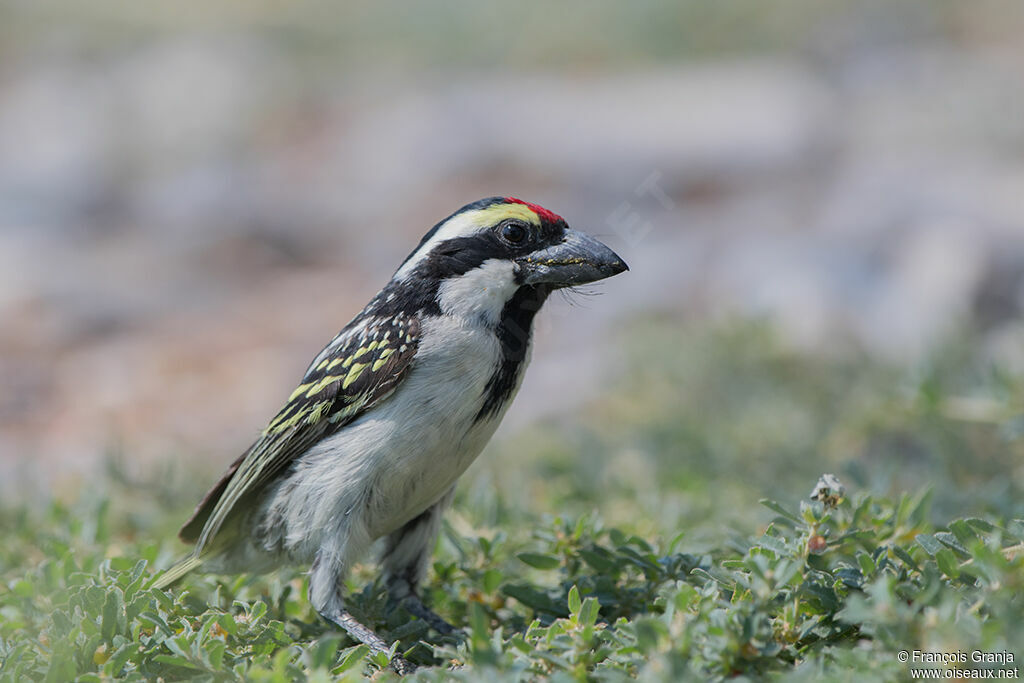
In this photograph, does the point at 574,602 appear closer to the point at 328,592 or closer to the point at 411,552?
the point at 328,592

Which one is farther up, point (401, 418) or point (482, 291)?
point (482, 291)

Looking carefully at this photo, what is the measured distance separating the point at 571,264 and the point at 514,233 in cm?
23

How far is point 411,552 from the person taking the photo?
3.91 metres

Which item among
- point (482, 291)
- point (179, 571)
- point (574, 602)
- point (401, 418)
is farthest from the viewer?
point (179, 571)

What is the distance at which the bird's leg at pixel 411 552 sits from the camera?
388cm

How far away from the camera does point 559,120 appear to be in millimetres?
11914

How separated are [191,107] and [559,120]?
468 cm

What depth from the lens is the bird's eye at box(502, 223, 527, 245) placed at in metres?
3.76

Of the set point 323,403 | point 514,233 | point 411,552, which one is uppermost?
point 514,233

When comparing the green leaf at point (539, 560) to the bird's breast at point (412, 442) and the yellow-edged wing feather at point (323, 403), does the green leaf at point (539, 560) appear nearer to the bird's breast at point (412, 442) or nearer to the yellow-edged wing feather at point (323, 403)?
the bird's breast at point (412, 442)

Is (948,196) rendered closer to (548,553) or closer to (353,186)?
(353,186)

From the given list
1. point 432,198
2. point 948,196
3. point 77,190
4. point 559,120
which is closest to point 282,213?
point 432,198

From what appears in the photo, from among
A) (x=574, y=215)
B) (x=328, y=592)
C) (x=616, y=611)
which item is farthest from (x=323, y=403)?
(x=574, y=215)

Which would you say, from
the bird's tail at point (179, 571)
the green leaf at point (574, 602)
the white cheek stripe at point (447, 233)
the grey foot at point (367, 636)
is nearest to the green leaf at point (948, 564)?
the green leaf at point (574, 602)
